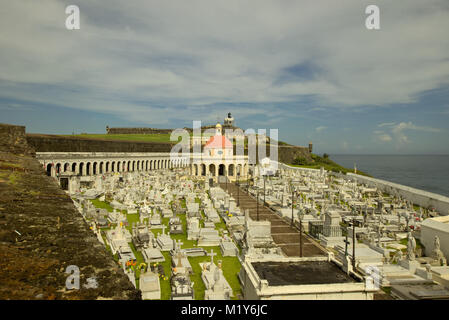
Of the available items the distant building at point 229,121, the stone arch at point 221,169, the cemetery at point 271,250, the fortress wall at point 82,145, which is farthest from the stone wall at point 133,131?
the cemetery at point 271,250

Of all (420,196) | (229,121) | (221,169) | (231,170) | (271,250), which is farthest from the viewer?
(229,121)

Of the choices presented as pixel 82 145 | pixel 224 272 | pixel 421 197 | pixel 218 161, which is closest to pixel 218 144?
pixel 218 161

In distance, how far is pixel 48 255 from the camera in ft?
12.0

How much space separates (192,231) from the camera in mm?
16953

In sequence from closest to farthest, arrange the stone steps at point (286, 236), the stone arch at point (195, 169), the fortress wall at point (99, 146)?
the stone steps at point (286, 236)
the fortress wall at point (99, 146)
the stone arch at point (195, 169)

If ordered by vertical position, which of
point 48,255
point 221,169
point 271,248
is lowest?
point 271,248

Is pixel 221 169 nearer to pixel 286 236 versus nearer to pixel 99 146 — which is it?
pixel 99 146

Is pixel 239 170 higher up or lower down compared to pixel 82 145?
lower down

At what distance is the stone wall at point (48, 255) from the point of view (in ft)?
9.41

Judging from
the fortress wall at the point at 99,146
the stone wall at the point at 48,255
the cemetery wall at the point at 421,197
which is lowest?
the cemetery wall at the point at 421,197

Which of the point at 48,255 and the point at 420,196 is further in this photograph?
the point at 420,196

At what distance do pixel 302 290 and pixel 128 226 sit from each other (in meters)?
13.1

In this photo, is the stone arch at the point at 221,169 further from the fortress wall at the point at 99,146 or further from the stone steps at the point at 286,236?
the stone steps at the point at 286,236
